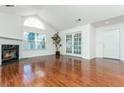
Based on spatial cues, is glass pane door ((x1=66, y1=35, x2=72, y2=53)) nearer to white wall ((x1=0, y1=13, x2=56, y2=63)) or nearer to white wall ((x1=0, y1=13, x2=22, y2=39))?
white wall ((x1=0, y1=13, x2=56, y2=63))

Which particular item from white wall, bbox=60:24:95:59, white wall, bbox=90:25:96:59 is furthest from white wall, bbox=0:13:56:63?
white wall, bbox=90:25:96:59

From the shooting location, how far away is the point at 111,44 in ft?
23.9

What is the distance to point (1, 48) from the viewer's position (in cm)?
554

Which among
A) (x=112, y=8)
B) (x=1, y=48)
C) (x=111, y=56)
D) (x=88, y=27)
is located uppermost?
(x=112, y=8)

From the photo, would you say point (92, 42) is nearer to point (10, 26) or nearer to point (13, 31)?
point (13, 31)

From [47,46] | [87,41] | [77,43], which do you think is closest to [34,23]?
[47,46]

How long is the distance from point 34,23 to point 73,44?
326cm

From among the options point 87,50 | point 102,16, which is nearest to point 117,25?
point 102,16

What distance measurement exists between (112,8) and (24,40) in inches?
222

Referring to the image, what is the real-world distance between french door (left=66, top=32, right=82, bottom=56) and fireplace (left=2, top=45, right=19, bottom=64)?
3.98 metres

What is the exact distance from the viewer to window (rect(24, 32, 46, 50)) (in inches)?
321

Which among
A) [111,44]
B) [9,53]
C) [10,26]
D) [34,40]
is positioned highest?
[10,26]

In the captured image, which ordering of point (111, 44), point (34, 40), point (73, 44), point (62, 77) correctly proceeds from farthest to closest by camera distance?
1. point (73, 44)
2. point (34, 40)
3. point (111, 44)
4. point (62, 77)
